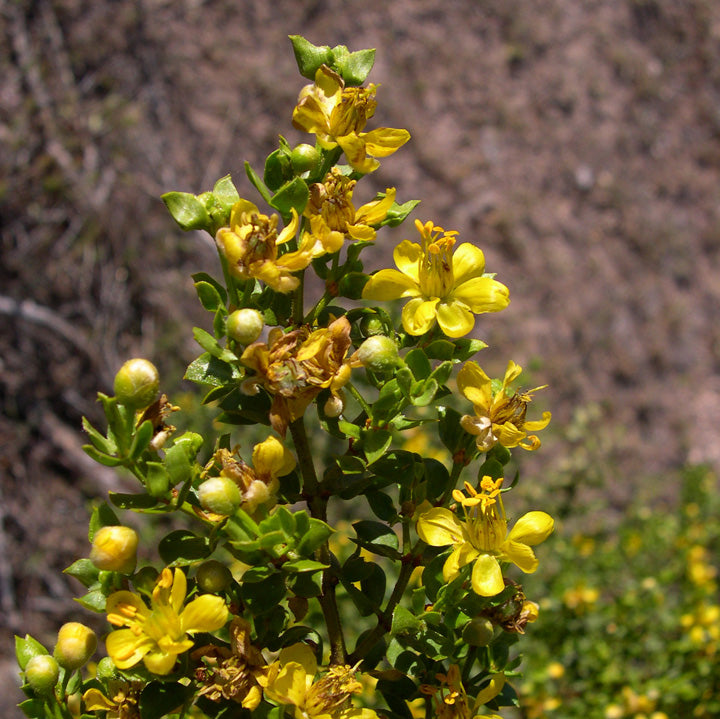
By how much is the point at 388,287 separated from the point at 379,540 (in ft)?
1.16

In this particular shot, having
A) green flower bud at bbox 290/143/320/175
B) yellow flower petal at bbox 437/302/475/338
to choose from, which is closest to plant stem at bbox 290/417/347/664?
yellow flower petal at bbox 437/302/475/338

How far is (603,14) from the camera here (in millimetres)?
6168

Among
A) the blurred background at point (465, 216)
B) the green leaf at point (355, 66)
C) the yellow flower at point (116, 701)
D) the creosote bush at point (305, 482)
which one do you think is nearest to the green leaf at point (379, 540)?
the creosote bush at point (305, 482)

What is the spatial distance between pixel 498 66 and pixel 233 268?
552 centimetres

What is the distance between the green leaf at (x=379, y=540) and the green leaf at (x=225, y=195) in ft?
1.56

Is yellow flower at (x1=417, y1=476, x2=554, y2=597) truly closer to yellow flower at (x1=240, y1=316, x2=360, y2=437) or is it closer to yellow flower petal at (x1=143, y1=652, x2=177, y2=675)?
yellow flower at (x1=240, y1=316, x2=360, y2=437)

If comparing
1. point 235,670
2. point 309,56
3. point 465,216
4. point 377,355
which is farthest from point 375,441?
point 465,216

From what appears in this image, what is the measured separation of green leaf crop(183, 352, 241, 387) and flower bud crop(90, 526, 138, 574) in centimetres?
20

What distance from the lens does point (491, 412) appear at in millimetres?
971

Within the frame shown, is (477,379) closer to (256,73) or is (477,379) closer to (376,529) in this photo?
(376,529)

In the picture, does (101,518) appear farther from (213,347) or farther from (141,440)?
(213,347)

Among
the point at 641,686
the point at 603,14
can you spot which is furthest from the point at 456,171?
the point at 641,686

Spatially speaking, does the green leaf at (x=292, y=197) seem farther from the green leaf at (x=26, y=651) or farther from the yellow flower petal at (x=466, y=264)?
the green leaf at (x=26, y=651)

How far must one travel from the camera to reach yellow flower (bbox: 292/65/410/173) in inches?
36.1
